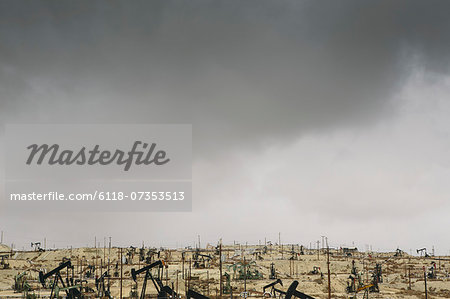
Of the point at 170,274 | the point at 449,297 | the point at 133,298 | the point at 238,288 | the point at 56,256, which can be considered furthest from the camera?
the point at 56,256

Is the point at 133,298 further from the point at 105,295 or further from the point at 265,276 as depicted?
the point at 265,276

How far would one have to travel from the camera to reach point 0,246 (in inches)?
4899

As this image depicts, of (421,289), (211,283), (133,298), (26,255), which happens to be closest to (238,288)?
(211,283)

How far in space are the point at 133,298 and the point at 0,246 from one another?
4154 inches

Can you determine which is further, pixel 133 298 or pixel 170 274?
pixel 170 274

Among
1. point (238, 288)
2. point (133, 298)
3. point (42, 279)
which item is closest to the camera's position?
point (42, 279)

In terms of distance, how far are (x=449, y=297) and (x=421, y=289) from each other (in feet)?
18.8

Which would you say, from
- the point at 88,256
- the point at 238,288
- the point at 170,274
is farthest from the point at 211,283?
the point at 88,256

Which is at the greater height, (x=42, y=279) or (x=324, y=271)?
(x=42, y=279)

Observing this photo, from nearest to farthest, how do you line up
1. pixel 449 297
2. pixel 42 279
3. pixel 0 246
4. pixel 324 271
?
pixel 42 279 → pixel 449 297 → pixel 324 271 → pixel 0 246

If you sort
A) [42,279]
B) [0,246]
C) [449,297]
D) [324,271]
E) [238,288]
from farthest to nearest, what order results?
[0,246]
[324,271]
[238,288]
[449,297]
[42,279]

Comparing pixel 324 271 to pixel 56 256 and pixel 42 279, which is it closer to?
pixel 42 279

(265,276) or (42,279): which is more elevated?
(42,279)

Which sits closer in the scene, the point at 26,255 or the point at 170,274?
the point at 170,274
